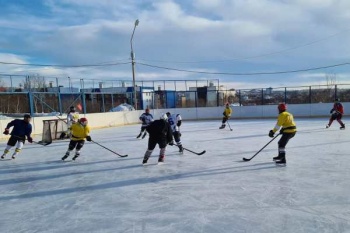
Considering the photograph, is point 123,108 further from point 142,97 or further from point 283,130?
point 283,130

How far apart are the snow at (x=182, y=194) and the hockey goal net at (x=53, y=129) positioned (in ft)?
11.6

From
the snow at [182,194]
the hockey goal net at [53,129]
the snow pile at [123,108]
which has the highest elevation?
the snow pile at [123,108]

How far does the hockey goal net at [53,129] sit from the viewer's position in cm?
1063

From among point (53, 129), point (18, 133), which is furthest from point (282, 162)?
point (53, 129)

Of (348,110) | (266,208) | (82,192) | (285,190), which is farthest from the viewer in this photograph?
(348,110)

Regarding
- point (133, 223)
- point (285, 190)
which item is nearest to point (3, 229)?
point (133, 223)

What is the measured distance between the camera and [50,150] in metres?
8.78

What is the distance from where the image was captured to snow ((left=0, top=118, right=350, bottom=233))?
10.2 feet

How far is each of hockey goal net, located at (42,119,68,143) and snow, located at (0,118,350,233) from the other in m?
3.55

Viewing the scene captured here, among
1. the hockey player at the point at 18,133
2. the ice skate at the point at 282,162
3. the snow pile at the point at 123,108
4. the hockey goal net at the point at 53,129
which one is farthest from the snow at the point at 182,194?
the snow pile at the point at 123,108

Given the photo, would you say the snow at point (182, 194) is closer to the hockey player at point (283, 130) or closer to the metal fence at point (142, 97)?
the hockey player at point (283, 130)

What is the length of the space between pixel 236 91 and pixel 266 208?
712 inches

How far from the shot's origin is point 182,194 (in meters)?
4.11

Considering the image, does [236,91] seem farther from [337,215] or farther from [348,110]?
[337,215]
